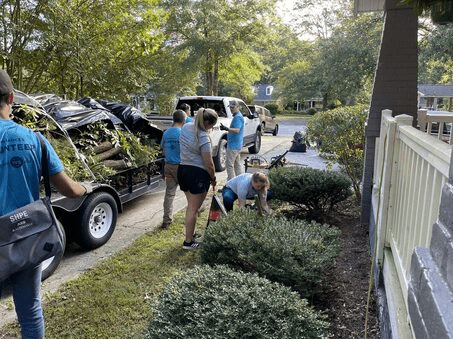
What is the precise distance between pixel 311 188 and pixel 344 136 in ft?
3.88

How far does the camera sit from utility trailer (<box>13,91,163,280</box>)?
4.46m

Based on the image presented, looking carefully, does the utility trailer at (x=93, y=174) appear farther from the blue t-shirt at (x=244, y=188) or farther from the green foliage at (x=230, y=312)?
the green foliage at (x=230, y=312)

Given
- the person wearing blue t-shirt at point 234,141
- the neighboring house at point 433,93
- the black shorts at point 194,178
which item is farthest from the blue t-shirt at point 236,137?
the neighboring house at point 433,93

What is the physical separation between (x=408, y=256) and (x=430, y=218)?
615 millimetres

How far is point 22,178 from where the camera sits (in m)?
2.12

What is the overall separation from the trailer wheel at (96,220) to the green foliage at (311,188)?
247 centimetres

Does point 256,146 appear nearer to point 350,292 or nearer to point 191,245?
point 191,245

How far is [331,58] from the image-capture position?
20.8 m

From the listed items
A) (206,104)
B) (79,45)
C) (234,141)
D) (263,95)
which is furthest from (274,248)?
(263,95)

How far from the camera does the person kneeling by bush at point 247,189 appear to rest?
485cm

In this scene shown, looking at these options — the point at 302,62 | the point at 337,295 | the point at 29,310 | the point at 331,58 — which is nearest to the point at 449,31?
the point at 331,58

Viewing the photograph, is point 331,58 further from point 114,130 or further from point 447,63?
point 114,130

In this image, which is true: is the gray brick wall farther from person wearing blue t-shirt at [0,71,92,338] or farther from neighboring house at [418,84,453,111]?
neighboring house at [418,84,453,111]

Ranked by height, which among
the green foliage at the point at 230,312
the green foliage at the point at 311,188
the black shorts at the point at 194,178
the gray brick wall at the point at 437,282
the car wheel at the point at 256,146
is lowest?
the car wheel at the point at 256,146
